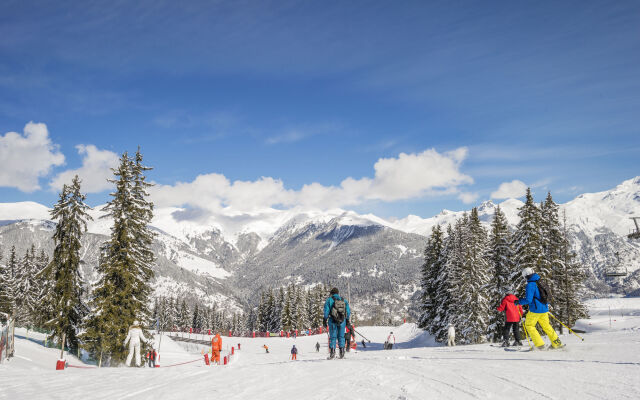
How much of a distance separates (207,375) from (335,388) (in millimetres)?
3902

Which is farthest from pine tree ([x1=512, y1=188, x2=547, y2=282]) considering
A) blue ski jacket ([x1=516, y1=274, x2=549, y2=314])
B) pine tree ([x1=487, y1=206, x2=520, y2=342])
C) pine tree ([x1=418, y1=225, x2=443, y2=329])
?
blue ski jacket ([x1=516, y1=274, x2=549, y2=314])

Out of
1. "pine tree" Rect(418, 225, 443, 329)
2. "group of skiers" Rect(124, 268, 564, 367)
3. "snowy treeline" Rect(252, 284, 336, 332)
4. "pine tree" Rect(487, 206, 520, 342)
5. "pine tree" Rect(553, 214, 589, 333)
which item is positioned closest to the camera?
"group of skiers" Rect(124, 268, 564, 367)

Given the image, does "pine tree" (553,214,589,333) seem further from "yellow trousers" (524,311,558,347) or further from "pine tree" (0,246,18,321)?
"pine tree" (0,246,18,321)

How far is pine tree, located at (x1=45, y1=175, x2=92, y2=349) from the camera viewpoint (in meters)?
31.4

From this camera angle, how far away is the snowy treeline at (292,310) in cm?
8031

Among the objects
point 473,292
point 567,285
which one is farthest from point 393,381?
point 567,285

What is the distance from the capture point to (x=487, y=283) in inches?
1565

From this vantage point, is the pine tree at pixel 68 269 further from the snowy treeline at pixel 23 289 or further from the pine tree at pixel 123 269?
the snowy treeline at pixel 23 289

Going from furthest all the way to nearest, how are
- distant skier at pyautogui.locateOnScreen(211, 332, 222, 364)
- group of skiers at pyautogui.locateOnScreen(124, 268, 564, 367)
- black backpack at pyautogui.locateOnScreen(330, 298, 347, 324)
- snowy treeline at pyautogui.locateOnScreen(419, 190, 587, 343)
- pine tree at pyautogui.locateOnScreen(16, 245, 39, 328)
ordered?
pine tree at pyautogui.locateOnScreen(16, 245, 39, 328), snowy treeline at pyautogui.locateOnScreen(419, 190, 587, 343), distant skier at pyautogui.locateOnScreen(211, 332, 222, 364), black backpack at pyautogui.locateOnScreen(330, 298, 347, 324), group of skiers at pyautogui.locateOnScreen(124, 268, 564, 367)

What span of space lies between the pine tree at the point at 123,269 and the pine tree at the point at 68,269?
3.82 metres

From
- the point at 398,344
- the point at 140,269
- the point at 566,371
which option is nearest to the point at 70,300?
the point at 140,269

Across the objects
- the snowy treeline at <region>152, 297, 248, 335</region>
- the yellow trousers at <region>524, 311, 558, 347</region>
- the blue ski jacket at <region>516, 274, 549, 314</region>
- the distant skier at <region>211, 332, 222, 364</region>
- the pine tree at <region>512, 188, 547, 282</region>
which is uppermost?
the pine tree at <region>512, 188, 547, 282</region>

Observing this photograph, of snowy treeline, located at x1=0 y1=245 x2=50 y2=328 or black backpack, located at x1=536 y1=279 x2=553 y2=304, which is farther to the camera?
snowy treeline, located at x1=0 y1=245 x2=50 y2=328

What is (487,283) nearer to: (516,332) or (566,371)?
(516,332)
